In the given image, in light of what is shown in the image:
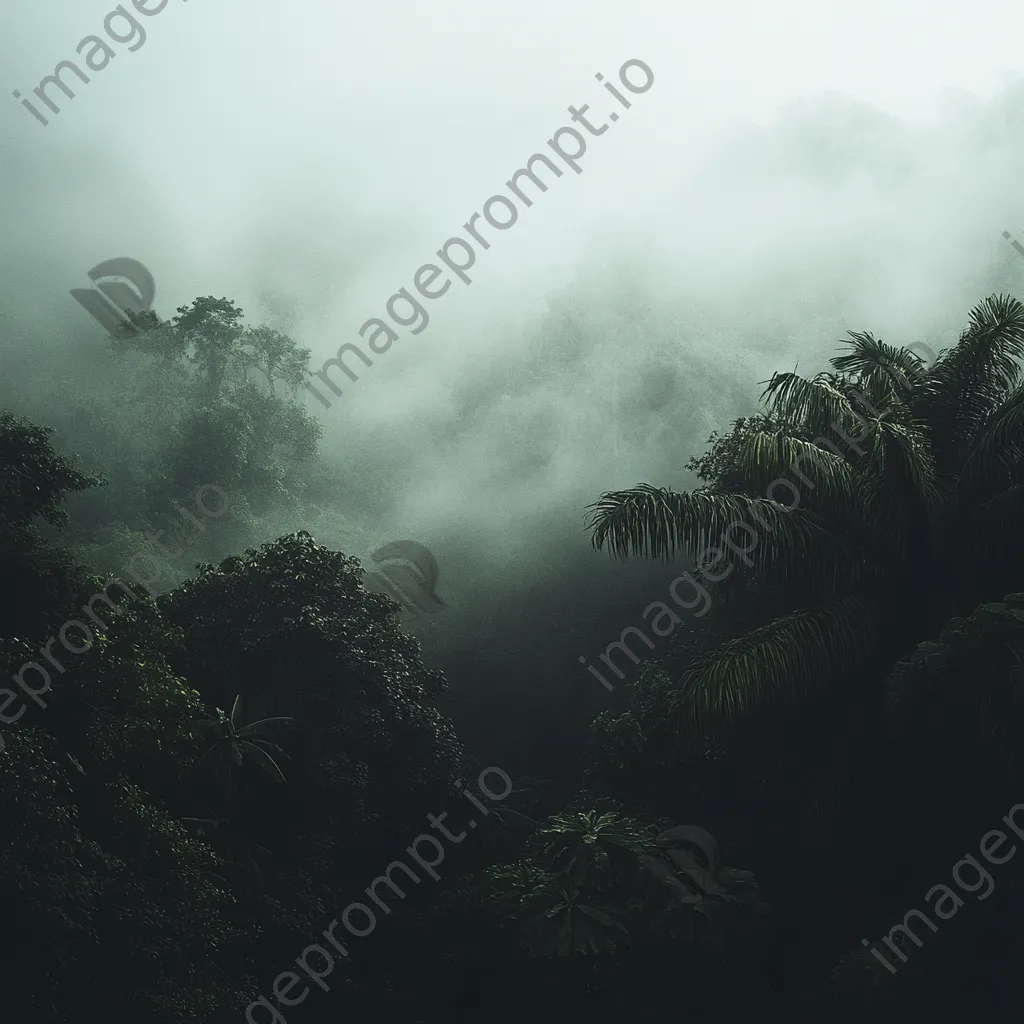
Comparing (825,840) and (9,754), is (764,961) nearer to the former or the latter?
(825,840)

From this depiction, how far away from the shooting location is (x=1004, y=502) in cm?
798

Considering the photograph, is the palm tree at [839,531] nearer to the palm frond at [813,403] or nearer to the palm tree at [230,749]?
the palm frond at [813,403]

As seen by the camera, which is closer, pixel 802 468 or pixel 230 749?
pixel 802 468

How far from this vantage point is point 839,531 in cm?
866

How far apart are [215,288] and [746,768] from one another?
4599 centimetres

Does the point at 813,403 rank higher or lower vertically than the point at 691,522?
higher
